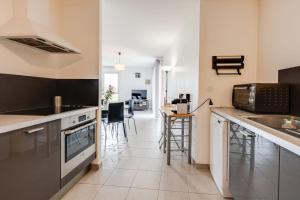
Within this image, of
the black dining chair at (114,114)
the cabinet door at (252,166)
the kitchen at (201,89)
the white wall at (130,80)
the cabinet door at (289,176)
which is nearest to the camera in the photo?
the cabinet door at (289,176)

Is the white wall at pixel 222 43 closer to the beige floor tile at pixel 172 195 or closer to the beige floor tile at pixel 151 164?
the beige floor tile at pixel 151 164

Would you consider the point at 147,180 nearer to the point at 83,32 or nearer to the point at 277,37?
the point at 83,32

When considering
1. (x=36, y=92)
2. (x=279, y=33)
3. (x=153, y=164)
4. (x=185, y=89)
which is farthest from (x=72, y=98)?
(x=279, y=33)

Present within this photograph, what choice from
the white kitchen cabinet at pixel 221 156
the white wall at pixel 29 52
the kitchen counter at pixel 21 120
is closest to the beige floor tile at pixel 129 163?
the white kitchen cabinet at pixel 221 156

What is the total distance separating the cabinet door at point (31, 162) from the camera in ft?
4.33

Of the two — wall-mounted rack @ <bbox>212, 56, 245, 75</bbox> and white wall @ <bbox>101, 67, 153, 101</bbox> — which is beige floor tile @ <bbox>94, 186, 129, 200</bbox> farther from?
white wall @ <bbox>101, 67, 153, 101</bbox>

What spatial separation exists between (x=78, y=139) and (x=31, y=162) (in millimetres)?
808

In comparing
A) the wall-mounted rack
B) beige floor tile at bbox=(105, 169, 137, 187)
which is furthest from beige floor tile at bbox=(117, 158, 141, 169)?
the wall-mounted rack

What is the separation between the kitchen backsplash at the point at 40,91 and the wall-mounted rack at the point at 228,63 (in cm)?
175

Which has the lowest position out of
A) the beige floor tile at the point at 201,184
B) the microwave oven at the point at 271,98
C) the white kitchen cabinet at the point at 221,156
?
the beige floor tile at the point at 201,184

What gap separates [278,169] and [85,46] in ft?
8.89

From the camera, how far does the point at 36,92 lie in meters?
2.54

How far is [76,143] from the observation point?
2.30 meters

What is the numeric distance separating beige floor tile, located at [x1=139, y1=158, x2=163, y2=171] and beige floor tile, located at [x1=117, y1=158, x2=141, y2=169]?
0.26 ft
